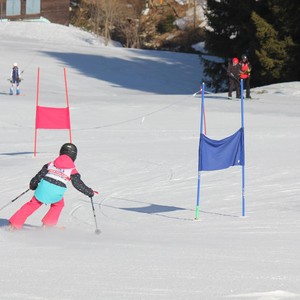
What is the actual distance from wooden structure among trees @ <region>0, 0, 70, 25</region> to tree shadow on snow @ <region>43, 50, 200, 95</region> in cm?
1766

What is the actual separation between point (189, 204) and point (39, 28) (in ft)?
173

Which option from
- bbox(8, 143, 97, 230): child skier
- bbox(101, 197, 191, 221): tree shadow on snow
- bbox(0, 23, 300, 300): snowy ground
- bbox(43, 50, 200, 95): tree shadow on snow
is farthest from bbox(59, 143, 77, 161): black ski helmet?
bbox(43, 50, 200, 95): tree shadow on snow

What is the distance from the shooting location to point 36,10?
69.4m

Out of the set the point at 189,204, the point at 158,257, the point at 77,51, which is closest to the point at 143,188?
the point at 189,204

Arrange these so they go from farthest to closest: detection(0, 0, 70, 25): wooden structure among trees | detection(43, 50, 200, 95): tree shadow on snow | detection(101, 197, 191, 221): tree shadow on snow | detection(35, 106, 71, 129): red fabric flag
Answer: detection(0, 0, 70, 25): wooden structure among trees < detection(43, 50, 200, 95): tree shadow on snow < detection(35, 106, 71, 129): red fabric flag < detection(101, 197, 191, 221): tree shadow on snow

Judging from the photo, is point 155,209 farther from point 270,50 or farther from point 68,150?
point 270,50

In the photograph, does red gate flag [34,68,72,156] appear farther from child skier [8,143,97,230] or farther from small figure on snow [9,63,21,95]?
small figure on snow [9,63,21,95]

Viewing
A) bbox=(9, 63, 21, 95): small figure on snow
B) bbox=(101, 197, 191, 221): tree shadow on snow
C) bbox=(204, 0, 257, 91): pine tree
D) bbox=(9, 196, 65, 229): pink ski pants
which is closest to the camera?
bbox=(9, 196, 65, 229): pink ski pants

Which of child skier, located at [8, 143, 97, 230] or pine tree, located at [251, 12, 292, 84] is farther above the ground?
pine tree, located at [251, 12, 292, 84]

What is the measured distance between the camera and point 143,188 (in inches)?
608

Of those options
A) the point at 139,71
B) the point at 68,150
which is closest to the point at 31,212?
the point at 68,150

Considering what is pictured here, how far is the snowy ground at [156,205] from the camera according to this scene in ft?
23.3

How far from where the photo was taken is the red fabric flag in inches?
728

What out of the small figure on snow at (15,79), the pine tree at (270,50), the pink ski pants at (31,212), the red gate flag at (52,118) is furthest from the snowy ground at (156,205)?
the pine tree at (270,50)
